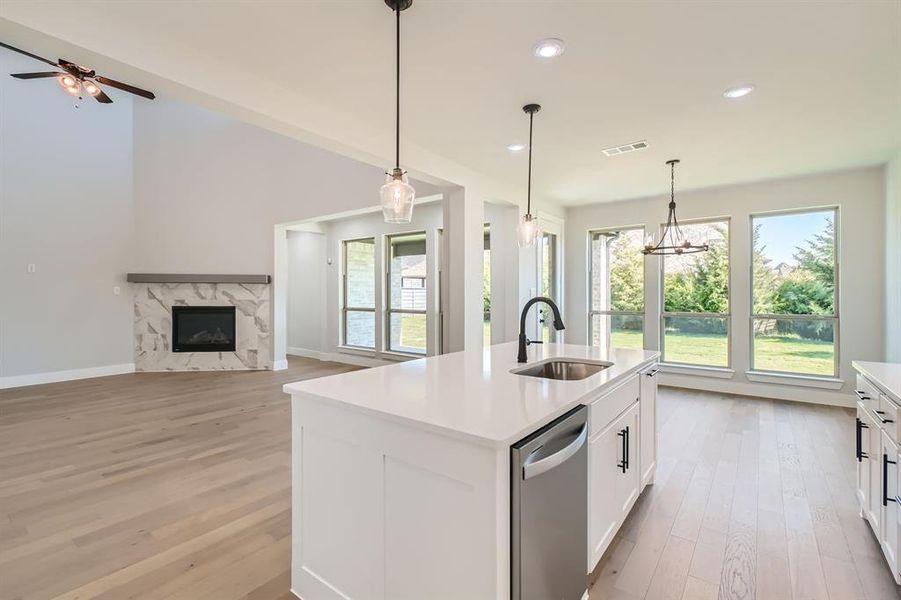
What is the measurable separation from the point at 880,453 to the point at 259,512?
10.5 feet

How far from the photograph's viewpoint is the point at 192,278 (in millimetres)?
6668

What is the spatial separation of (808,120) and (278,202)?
6464 millimetres

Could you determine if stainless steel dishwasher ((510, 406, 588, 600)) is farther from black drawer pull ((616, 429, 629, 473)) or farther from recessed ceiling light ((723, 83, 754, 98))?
recessed ceiling light ((723, 83, 754, 98))

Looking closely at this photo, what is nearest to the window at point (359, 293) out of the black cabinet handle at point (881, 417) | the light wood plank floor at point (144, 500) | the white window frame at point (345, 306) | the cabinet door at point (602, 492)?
the white window frame at point (345, 306)

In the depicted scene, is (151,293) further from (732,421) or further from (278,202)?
(732,421)

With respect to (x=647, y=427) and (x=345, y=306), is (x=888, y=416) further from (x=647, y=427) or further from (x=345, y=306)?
(x=345, y=306)

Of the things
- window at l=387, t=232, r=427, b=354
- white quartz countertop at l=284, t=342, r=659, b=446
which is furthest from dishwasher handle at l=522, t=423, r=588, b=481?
window at l=387, t=232, r=427, b=354

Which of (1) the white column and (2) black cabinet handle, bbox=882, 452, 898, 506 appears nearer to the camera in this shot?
(2) black cabinet handle, bbox=882, 452, 898, 506

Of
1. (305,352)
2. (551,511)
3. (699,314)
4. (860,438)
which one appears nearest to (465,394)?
(551,511)

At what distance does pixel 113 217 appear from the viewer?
644 centimetres

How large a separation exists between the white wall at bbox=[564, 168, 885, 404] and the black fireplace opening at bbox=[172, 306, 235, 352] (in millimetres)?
5494

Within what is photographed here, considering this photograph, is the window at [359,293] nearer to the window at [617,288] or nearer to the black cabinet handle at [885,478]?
the window at [617,288]

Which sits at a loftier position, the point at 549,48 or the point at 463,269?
the point at 549,48

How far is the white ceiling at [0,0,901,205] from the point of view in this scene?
6.44 ft
